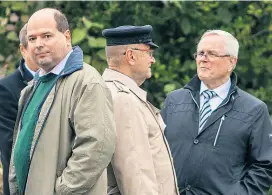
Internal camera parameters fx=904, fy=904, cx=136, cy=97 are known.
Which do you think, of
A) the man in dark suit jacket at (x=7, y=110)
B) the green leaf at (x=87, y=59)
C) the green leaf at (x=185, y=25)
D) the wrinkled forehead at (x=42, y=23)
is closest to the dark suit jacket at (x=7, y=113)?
the man in dark suit jacket at (x=7, y=110)

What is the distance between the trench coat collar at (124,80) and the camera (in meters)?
5.14

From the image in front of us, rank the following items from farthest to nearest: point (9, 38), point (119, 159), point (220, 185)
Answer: point (9, 38)
point (220, 185)
point (119, 159)

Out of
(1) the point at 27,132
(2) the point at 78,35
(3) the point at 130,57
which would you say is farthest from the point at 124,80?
(2) the point at 78,35

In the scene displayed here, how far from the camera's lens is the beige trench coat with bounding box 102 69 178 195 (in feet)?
16.1

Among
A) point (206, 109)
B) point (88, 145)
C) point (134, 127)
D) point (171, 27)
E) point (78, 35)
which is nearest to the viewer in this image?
point (88, 145)

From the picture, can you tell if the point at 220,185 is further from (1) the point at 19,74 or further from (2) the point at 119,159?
(1) the point at 19,74

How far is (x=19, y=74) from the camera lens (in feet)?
20.1

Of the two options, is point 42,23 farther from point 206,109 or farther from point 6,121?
point 206,109

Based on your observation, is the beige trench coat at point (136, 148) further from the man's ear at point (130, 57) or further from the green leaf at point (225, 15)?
the green leaf at point (225, 15)

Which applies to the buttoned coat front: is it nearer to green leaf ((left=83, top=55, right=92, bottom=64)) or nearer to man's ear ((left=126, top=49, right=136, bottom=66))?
man's ear ((left=126, top=49, right=136, bottom=66))

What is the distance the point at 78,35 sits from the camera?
8.80 m

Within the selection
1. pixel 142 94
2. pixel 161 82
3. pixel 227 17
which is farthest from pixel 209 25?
pixel 142 94

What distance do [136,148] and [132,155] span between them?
0.14ft

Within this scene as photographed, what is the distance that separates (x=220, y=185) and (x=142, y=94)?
1017mm
